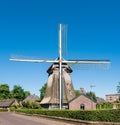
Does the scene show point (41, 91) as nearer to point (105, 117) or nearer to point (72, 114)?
point (72, 114)

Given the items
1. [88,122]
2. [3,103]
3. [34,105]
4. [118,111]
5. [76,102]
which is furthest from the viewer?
[3,103]

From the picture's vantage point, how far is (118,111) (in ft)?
89.8

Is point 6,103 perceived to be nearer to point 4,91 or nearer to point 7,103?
point 7,103

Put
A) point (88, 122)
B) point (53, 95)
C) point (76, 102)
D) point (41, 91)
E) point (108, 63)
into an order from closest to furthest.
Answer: point (88, 122), point (108, 63), point (53, 95), point (76, 102), point (41, 91)

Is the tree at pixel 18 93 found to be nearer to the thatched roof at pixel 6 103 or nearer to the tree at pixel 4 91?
the tree at pixel 4 91

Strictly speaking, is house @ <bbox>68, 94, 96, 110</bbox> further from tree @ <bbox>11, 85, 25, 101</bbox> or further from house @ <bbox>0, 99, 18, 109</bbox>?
tree @ <bbox>11, 85, 25, 101</bbox>

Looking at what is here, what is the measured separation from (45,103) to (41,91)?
2133 inches

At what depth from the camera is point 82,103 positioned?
217ft

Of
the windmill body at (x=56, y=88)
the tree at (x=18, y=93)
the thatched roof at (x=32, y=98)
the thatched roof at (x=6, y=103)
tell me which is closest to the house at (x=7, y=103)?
the thatched roof at (x=6, y=103)

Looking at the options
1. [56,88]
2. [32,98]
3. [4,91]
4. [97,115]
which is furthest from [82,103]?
[4,91]

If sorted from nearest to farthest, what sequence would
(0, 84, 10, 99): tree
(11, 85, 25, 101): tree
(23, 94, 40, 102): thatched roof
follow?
(23, 94, 40, 102): thatched roof < (0, 84, 10, 99): tree < (11, 85, 25, 101): tree

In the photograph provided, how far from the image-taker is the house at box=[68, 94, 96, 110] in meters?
64.4

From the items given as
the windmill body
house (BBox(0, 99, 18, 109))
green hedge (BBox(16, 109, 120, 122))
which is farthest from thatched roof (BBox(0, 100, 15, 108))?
green hedge (BBox(16, 109, 120, 122))

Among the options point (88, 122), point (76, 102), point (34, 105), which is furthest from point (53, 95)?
point (88, 122)
